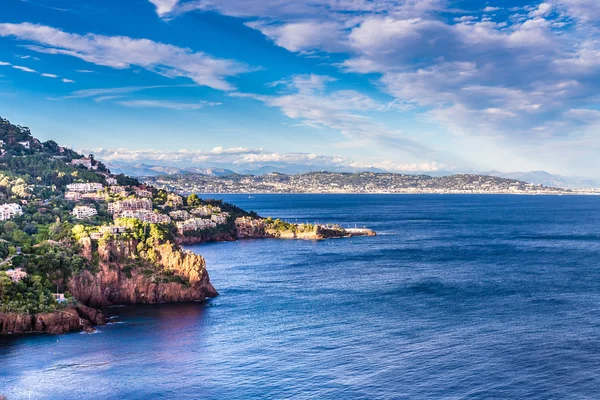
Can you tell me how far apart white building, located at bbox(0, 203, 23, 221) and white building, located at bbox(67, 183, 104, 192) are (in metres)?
38.5

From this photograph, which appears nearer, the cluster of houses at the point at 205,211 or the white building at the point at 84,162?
the cluster of houses at the point at 205,211

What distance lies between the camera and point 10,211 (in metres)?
107

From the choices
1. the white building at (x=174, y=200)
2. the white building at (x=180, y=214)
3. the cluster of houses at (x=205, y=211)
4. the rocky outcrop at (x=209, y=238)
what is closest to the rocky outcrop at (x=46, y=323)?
the rocky outcrop at (x=209, y=238)

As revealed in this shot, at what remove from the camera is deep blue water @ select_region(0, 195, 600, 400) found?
150 feet

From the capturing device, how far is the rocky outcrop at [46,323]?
60812 mm

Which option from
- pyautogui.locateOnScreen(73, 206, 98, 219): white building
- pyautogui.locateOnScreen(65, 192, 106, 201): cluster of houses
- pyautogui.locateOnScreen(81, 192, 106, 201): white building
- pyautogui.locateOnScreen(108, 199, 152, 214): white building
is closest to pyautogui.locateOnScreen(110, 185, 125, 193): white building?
pyautogui.locateOnScreen(65, 192, 106, 201): cluster of houses

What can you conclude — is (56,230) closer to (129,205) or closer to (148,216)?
(129,205)

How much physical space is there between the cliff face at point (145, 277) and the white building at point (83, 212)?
41.8m

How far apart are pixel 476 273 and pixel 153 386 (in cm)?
6326

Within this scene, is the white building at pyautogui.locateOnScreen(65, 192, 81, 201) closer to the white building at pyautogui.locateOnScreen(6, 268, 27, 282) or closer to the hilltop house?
the hilltop house

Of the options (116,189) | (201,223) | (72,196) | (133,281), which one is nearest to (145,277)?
(133,281)

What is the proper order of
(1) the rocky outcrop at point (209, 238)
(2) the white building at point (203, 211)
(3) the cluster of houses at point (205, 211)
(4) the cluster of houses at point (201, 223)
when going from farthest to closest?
(3) the cluster of houses at point (205, 211)
(2) the white building at point (203, 211)
(4) the cluster of houses at point (201, 223)
(1) the rocky outcrop at point (209, 238)

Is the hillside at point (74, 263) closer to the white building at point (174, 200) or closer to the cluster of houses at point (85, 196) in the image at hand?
the cluster of houses at point (85, 196)

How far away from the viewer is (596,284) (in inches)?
3280
